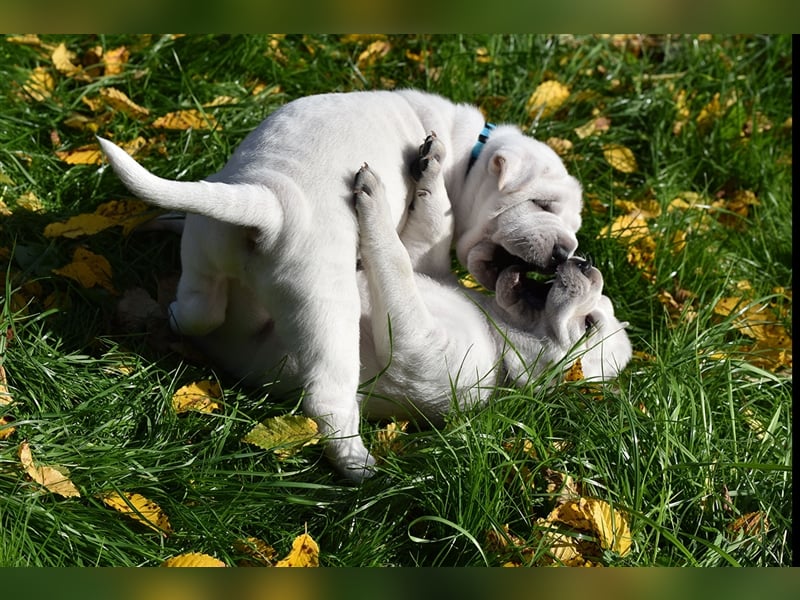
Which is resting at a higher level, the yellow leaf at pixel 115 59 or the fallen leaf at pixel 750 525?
the yellow leaf at pixel 115 59

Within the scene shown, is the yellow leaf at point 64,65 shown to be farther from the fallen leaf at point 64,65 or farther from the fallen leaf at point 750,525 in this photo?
the fallen leaf at point 750,525

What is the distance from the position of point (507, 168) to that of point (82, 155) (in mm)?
2081

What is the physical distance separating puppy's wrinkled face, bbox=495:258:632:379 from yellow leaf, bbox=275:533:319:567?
1.32 meters

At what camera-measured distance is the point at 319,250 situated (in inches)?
127

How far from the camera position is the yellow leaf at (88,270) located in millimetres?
3900

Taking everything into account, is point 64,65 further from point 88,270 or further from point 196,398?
point 196,398

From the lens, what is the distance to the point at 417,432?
3.59m

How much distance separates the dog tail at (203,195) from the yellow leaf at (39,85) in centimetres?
208

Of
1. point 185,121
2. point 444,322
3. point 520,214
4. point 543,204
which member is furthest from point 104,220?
point 543,204

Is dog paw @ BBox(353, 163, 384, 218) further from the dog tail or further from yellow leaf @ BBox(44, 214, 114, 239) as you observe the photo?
yellow leaf @ BBox(44, 214, 114, 239)

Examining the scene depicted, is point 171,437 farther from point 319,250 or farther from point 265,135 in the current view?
point 265,135

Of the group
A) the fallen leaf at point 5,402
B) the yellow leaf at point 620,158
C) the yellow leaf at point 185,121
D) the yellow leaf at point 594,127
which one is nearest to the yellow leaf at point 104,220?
the yellow leaf at point 185,121

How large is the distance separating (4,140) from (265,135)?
5.45 ft

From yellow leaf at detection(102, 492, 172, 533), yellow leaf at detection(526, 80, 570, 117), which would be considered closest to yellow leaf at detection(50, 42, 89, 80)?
yellow leaf at detection(526, 80, 570, 117)
